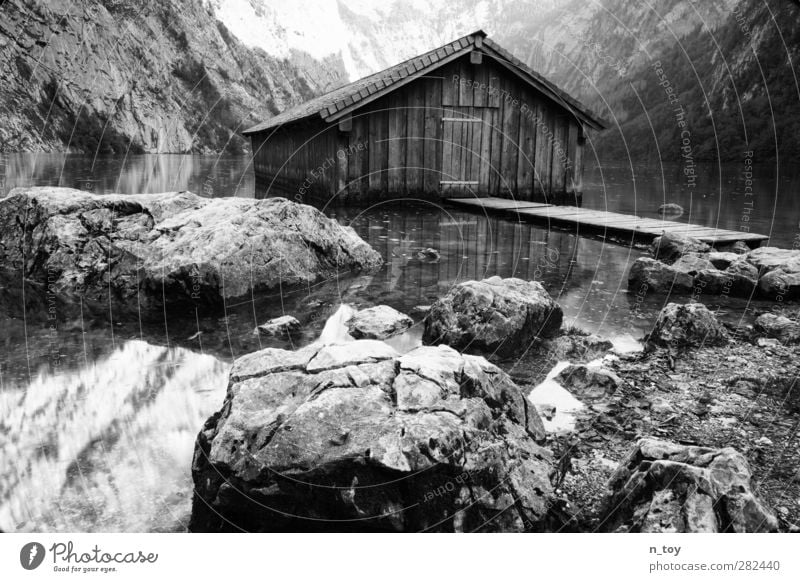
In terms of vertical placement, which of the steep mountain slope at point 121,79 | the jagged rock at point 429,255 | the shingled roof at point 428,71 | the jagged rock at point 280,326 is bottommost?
the jagged rock at point 280,326

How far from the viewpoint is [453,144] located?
17.3 m

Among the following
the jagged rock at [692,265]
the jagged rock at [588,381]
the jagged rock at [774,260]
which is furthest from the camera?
the jagged rock at [692,265]

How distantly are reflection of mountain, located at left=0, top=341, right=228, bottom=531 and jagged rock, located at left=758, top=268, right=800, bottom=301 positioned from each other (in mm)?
6369

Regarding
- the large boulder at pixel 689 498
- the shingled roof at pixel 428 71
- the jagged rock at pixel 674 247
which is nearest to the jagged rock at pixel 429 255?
the jagged rock at pixel 674 247

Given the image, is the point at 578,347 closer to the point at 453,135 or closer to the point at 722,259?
the point at 722,259

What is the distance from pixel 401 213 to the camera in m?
15.7

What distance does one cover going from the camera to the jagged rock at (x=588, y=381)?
4531mm

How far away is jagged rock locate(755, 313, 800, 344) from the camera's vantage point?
5809mm

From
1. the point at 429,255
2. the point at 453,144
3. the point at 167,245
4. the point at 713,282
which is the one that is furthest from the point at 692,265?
the point at 453,144

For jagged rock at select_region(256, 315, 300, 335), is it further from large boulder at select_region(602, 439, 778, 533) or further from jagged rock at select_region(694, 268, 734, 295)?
jagged rock at select_region(694, 268, 734, 295)

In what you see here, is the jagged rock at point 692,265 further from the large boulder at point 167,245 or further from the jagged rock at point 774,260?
the large boulder at point 167,245

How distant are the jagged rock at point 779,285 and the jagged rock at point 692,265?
27.3 inches

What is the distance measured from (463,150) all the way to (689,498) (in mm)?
15551

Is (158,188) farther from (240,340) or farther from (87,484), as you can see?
(87,484)
